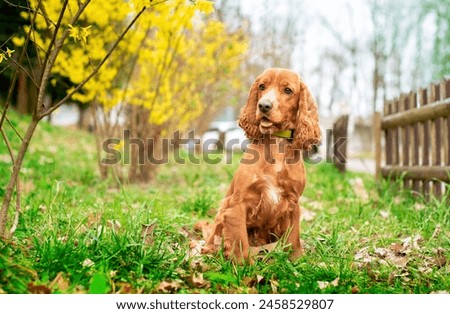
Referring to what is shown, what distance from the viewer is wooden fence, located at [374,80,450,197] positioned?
5.00 m

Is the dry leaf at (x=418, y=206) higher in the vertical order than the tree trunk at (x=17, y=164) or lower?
lower

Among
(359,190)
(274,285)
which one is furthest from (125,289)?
(359,190)

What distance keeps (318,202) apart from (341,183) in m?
1.62

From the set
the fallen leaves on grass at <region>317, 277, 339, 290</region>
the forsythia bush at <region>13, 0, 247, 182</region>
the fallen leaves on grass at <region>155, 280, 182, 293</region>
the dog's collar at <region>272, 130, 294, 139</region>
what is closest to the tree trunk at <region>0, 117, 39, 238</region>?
the fallen leaves on grass at <region>155, 280, 182, 293</region>

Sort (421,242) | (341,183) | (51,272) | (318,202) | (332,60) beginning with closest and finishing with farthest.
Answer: (51,272)
(421,242)
(318,202)
(341,183)
(332,60)

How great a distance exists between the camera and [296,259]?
114 inches

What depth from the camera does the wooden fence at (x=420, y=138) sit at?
16.4 ft

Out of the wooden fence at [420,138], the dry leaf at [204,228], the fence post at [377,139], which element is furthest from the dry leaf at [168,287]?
the fence post at [377,139]

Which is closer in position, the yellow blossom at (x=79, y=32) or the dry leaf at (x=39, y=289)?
the dry leaf at (x=39, y=289)

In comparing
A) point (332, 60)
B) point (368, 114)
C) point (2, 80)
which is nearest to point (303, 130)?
point (2, 80)

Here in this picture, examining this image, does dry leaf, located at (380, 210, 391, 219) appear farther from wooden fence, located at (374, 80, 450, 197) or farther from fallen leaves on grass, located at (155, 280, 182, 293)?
fallen leaves on grass, located at (155, 280, 182, 293)

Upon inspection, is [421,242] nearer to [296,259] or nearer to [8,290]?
[296,259]

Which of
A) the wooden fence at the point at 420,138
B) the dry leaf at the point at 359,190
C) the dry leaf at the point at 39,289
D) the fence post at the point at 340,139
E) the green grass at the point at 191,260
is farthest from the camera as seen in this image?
the fence post at the point at 340,139

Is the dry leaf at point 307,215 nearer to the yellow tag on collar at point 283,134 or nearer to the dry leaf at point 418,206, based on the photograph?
the dry leaf at point 418,206
